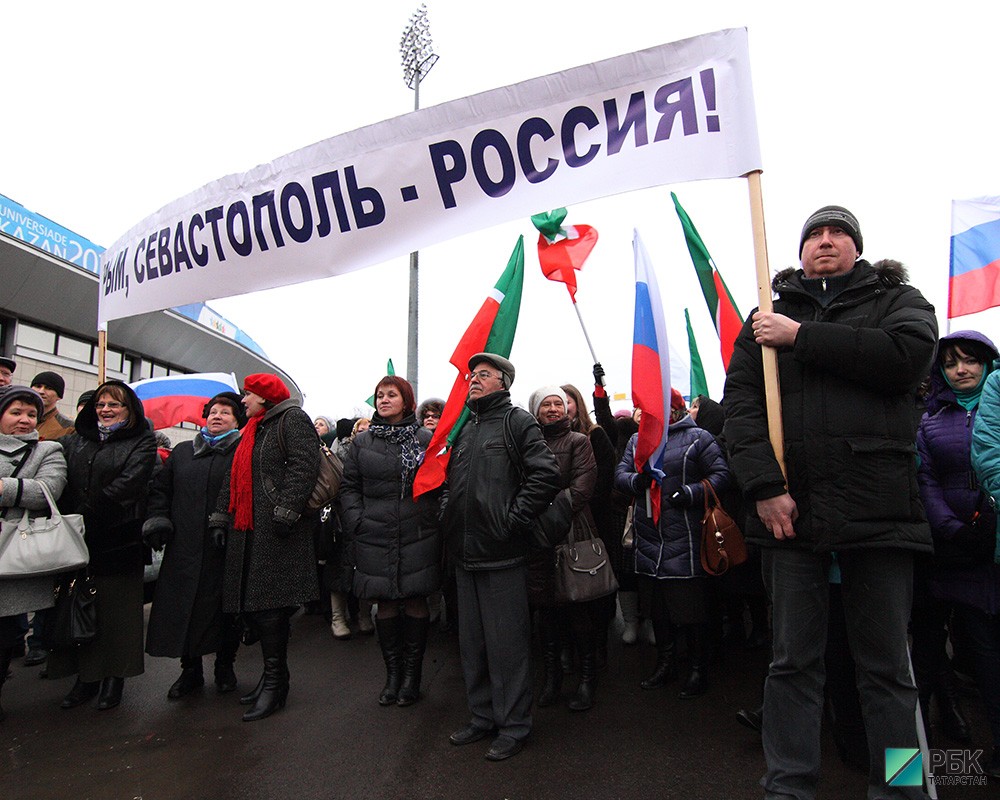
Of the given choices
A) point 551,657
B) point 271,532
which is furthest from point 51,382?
point 551,657

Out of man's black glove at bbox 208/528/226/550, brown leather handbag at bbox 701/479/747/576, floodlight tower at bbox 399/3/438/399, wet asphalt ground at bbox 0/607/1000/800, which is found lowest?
wet asphalt ground at bbox 0/607/1000/800

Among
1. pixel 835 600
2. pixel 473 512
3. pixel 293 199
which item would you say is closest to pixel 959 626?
pixel 835 600

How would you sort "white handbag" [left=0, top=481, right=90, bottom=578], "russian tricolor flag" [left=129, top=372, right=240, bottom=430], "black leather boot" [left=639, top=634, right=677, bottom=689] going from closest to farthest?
"white handbag" [left=0, top=481, right=90, bottom=578] → "black leather boot" [left=639, top=634, right=677, bottom=689] → "russian tricolor flag" [left=129, top=372, right=240, bottom=430]

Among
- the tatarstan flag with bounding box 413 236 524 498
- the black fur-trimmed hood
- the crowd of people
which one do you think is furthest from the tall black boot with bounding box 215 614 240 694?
the black fur-trimmed hood

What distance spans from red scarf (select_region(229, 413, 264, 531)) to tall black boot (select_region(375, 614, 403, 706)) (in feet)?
3.26

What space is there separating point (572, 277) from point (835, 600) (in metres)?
2.92

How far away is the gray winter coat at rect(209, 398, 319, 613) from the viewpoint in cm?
378

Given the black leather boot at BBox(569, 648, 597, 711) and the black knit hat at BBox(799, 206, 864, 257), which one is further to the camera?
the black leather boot at BBox(569, 648, 597, 711)

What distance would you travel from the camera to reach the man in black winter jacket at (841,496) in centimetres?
217

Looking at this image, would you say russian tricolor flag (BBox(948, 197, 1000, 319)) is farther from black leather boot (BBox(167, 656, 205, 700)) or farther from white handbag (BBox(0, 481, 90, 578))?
white handbag (BBox(0, 481, 90, 578))

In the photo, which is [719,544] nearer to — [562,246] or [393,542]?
[393,542]

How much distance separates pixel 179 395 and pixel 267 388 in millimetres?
6073

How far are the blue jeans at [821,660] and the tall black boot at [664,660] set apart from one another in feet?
5.59

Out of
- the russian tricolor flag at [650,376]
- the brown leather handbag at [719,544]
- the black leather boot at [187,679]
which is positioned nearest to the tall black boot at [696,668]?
the brown leather handbag at [719,544]
